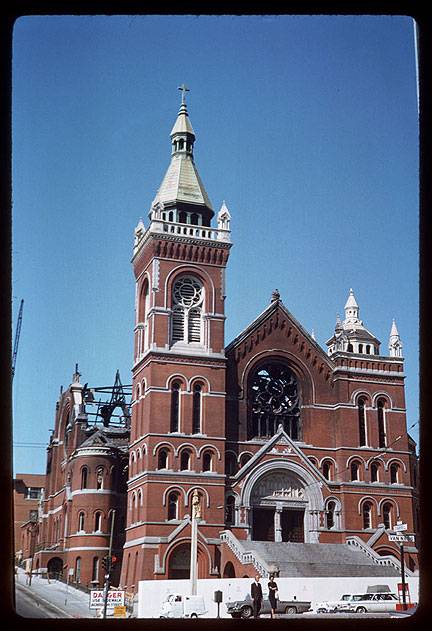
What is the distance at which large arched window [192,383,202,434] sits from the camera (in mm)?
42384

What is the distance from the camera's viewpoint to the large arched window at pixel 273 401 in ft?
147

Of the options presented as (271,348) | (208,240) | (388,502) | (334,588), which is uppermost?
(208,240)

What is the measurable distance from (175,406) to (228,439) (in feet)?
10.7

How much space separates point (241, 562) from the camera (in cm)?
3875

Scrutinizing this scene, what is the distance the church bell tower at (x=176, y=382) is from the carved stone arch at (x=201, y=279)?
0.05m

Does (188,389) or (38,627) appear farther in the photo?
(188,389)

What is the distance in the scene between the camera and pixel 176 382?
42.4 metres

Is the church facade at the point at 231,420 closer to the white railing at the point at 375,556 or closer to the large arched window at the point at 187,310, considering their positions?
the large arched window at the point at 187,310

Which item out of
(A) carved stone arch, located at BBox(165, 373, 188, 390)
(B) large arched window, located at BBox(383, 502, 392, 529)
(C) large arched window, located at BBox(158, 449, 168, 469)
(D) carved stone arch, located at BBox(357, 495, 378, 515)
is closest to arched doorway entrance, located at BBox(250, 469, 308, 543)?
(D) carved stone arch, located at BBox(357, 495, 378, 515)

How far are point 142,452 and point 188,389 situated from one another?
12.0 feet

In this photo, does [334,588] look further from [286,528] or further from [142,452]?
[142,452]

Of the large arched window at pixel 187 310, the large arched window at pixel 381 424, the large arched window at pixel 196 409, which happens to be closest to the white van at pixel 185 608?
the large arched window at pixel 196 409

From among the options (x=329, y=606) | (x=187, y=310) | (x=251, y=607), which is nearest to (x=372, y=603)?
(x=329, y=606)
